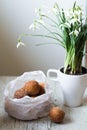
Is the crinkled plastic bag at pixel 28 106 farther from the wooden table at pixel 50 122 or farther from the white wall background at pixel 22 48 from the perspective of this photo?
the white wall background at pixel 22 48

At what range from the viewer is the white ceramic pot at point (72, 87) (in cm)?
100

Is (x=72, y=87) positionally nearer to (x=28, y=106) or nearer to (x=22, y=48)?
(x=28, y=106)

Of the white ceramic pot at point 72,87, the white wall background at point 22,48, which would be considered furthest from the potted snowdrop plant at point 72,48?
the white wall background at point 22,48

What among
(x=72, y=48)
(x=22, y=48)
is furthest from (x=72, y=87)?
(x=22, y=48)

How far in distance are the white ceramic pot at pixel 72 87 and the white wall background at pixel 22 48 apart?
2.81ft

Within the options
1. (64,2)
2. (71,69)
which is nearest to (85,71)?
(71,69)

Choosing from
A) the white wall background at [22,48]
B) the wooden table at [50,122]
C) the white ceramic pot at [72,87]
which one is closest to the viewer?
the wooden table at [50,122]

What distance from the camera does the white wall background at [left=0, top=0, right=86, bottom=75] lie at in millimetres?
1778

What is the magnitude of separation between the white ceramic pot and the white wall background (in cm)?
86

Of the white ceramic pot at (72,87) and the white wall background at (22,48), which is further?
the white wall background at (22,48)

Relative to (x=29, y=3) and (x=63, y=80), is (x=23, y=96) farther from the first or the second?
(x=29, y=3)

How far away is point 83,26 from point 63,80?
21 centimetres

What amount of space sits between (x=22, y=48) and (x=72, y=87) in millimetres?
913

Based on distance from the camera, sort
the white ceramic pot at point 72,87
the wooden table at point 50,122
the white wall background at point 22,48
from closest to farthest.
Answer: the wooden table at point 50,122 < the white ceramic pot at point 72,87 < the white wall background at point 22,48
